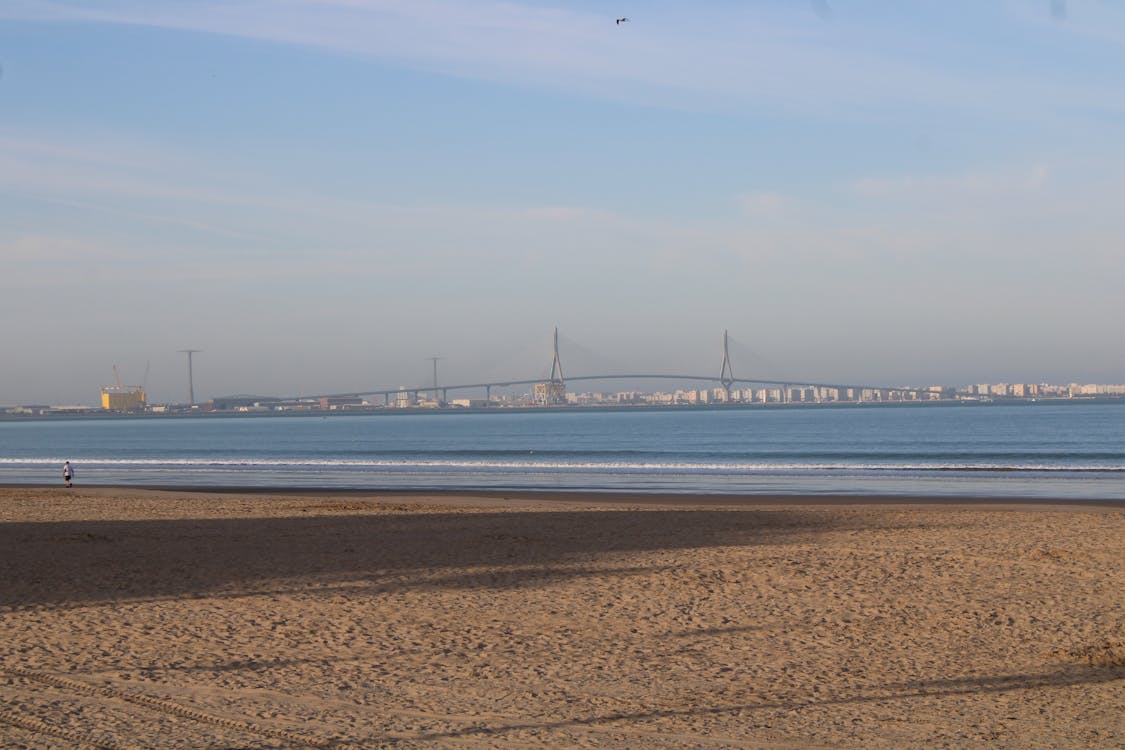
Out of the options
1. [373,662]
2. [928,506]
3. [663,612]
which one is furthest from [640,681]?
[928,506]

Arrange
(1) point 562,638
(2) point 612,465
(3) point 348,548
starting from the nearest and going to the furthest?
(1) point 562,638 → (3) point 348,548 → (2) point 612,465

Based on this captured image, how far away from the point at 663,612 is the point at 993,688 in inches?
120

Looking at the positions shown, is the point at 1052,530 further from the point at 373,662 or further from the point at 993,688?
the point at 373,662

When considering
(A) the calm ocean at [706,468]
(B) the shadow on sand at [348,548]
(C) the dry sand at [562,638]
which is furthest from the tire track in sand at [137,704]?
(A) the calm ocean at [706,468]

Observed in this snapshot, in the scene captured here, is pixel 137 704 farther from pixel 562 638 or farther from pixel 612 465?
pixel 612 465

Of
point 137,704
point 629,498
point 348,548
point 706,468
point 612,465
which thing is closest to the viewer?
point 137,704

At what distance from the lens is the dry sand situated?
5941mm

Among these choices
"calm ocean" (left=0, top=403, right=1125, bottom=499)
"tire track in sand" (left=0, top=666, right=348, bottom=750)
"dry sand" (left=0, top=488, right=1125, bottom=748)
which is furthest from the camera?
"calm ocean" (left=0, top=403, right=1125, bottom=499)

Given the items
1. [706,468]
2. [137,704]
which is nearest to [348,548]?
[137,704]

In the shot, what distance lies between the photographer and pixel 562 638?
8.35m

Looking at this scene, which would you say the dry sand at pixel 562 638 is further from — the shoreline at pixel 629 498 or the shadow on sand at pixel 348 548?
the shoreline at pixel 629 498

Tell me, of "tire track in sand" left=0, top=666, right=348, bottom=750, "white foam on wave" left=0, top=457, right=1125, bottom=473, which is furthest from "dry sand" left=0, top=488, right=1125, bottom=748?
"white foam on wave" left=0, top=457, right=1125, bottom=473

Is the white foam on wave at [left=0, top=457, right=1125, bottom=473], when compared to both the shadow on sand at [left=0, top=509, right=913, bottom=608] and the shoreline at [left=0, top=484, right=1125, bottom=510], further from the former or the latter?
the shadow on sand at [left=0, top=509, right=913, bottom=608]

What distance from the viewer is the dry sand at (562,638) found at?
19.5 feet
